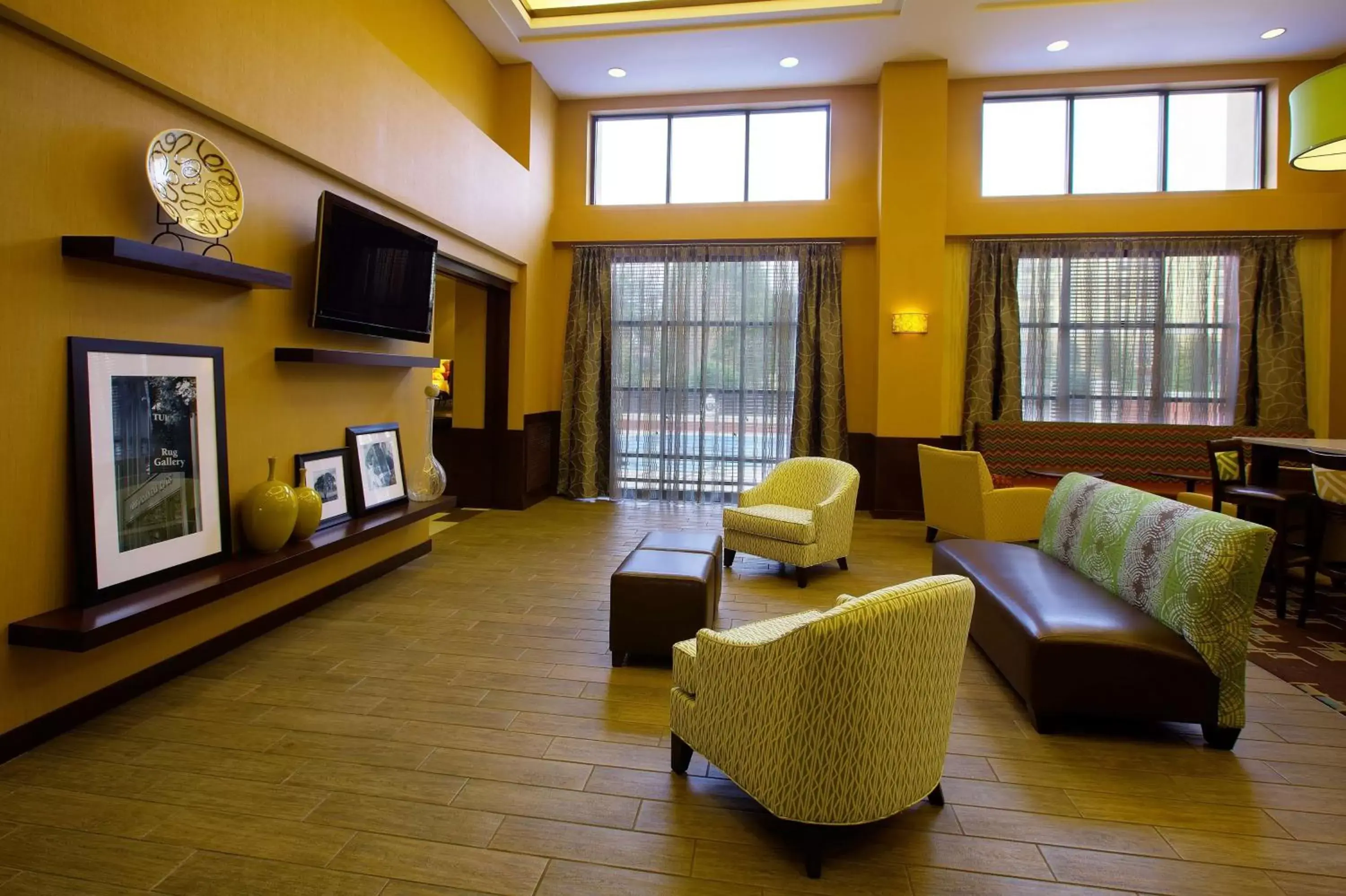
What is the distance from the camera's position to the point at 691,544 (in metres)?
3.88

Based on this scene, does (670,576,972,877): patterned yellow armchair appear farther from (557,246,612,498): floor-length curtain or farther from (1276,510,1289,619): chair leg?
(557,246,612,498): floor-length curtain

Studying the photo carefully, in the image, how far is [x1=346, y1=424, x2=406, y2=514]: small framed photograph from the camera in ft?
14.1

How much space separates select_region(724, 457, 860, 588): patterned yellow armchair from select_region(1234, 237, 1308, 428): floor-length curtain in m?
4.72

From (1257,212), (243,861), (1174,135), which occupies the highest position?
(1174,135)

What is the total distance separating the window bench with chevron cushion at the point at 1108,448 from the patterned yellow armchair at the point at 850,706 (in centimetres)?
503

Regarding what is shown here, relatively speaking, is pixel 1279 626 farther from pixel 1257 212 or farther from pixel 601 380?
pixel 601 380

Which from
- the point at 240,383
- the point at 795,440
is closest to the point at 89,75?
the point at 240,383

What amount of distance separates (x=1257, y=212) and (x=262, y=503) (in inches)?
348

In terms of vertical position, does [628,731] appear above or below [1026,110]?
below

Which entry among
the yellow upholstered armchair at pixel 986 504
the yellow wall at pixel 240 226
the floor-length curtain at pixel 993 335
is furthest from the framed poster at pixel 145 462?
the floor-length curtain at pixel 993 335

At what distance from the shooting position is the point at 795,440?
24.3ft

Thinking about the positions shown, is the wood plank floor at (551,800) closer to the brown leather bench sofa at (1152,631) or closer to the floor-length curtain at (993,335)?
the brown leather bench sofa at (1152,631)

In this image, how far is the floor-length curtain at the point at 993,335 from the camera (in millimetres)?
6992

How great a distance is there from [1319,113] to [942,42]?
12.4 feet
